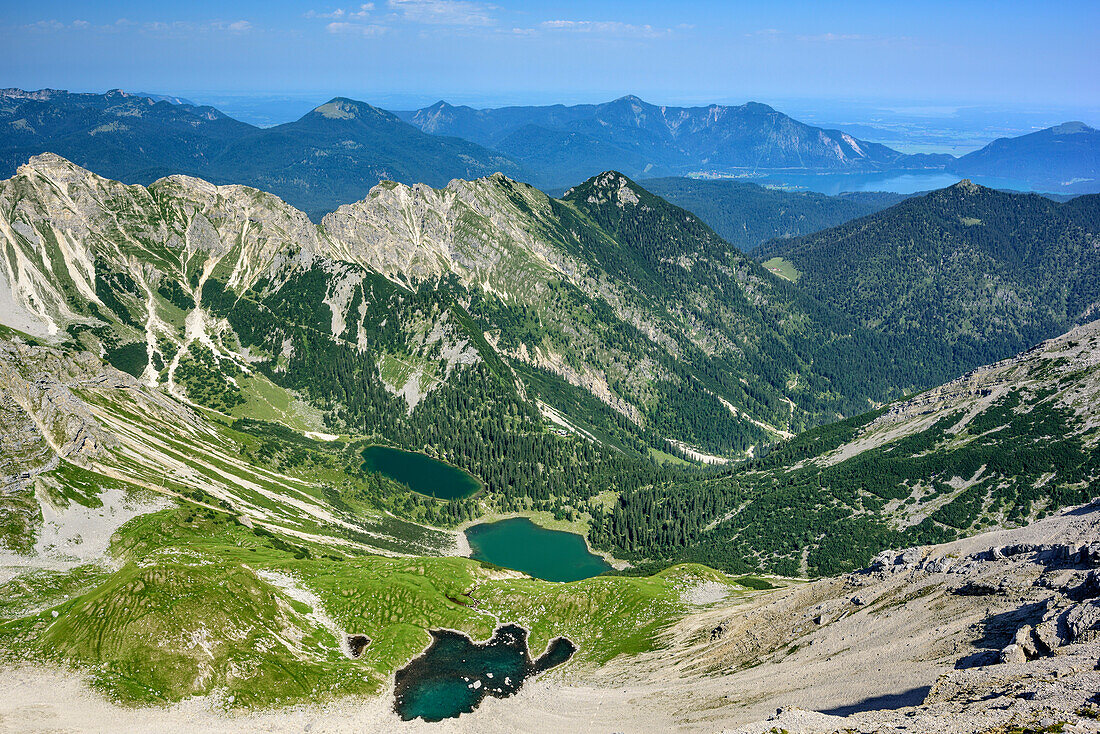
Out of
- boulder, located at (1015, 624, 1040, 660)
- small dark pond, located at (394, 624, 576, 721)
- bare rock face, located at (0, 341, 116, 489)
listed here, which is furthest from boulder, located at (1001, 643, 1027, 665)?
bare rock face, located at (0, 341, 116, 489)

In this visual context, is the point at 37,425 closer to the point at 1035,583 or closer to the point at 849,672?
the point at 849,672

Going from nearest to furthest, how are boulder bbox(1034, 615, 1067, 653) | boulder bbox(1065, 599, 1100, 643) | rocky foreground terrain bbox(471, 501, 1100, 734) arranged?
1. rocky foreground terrain bbox(471, 501, 1100, 734)
2. boulder bbox(1065, 599, 1100, 643)
3. boulder bbox(1034, 615, 1067, 653)

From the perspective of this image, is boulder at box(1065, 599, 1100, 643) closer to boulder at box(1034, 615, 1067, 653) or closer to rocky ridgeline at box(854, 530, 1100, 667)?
rocky ridgeline at box(854, 530, 1100, 667)

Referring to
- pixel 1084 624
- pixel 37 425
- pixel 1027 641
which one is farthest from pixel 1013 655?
pixel 37 425

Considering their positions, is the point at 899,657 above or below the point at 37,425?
above

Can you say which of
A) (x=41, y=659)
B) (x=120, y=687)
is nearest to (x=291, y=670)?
(x=120, y=687)

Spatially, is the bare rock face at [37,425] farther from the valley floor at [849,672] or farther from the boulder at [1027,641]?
the boulder at [1027,641]
